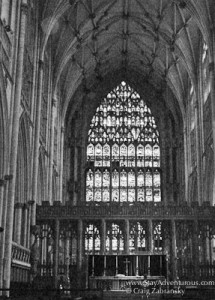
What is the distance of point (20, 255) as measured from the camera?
83.7ft

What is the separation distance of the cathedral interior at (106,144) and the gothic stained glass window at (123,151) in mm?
97

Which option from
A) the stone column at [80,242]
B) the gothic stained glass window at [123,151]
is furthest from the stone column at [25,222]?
the gothic stained glass window at [123,151]

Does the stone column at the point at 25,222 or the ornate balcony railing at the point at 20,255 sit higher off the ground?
the stone column at the point at 25,222

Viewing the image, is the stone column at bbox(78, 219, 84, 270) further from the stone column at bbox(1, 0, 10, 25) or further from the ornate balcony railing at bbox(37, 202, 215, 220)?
the stone column at bbox(1, 0, 10, 25)

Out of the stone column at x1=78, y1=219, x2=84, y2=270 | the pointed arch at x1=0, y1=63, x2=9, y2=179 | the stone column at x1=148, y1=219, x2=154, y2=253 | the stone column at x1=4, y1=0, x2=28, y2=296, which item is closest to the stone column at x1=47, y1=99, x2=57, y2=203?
the stone column at x1=78, y1=219, x2=84, y2=270

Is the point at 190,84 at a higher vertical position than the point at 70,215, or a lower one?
higher

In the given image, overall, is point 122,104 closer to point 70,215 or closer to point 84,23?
point 84,23

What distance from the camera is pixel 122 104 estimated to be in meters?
47.7

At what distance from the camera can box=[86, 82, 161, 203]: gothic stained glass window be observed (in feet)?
148

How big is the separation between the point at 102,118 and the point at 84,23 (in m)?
11.9

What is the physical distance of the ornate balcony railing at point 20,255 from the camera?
945 inches

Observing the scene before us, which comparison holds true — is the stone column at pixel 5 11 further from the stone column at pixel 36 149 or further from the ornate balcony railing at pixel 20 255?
the ornate balcony railing at pixel 20 255

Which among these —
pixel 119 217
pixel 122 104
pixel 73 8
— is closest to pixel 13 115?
pixel 119 217

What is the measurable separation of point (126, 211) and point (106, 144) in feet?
55.3
